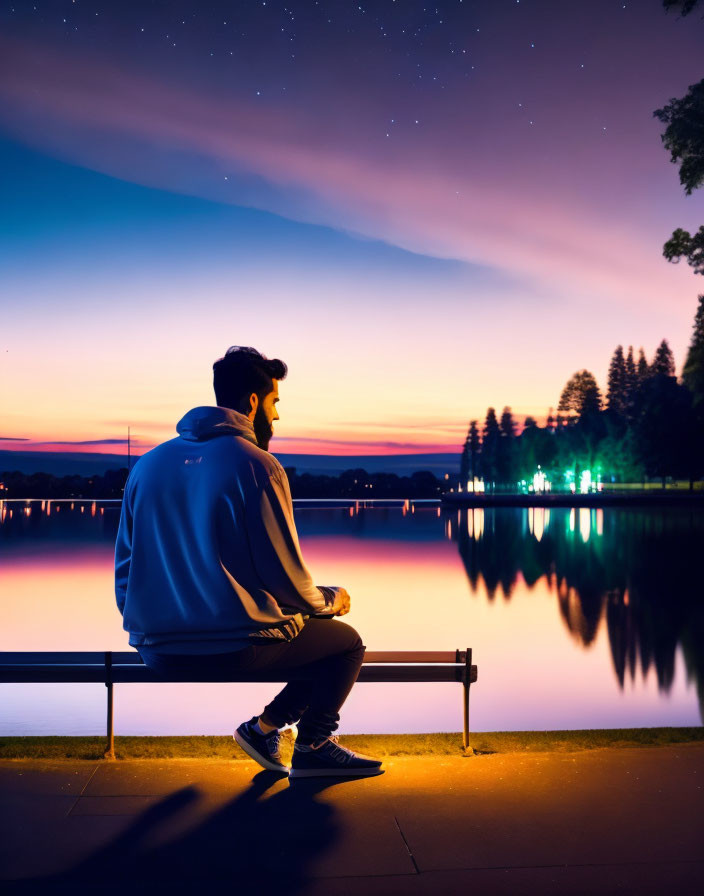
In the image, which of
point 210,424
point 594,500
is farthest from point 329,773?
point 594,500

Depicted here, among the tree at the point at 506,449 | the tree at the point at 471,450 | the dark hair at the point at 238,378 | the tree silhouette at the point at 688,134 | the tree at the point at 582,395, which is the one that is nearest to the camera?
the dark hair at the point at 238,378

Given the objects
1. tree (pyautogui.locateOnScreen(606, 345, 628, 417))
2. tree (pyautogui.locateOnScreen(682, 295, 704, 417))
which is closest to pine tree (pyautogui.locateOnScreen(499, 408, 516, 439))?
tree (pyautogui.locateOnScreen(606, 345, 628, 417))

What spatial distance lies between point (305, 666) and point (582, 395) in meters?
123

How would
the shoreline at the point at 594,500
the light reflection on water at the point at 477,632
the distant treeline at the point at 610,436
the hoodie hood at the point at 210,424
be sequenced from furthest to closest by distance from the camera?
the distant treeline at the point at 610,436 < the shoreline at the point at 594,500 < the light reflection on water at the point at 477,632 < the hoodie hood at the point at 210,424

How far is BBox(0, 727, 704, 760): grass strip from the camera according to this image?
5.14m

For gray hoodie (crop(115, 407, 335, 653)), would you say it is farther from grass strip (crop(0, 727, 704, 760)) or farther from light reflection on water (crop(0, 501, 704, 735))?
light reflection on water (crop(0, 501, 704, 735))

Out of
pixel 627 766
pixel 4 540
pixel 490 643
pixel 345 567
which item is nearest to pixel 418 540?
pixel 345 567

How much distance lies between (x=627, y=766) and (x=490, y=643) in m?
10.8

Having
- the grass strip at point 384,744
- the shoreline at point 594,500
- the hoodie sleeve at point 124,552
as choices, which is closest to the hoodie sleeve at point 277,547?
the hoodie sleeve at point 124,552

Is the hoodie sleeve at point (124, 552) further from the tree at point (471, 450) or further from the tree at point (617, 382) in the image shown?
the tree at point (471, 450)

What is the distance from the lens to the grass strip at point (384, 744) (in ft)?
16.9

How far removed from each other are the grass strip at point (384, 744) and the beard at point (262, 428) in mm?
1892

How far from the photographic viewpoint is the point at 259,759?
14.9 feet

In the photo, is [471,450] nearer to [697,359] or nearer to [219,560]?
[697,359]
